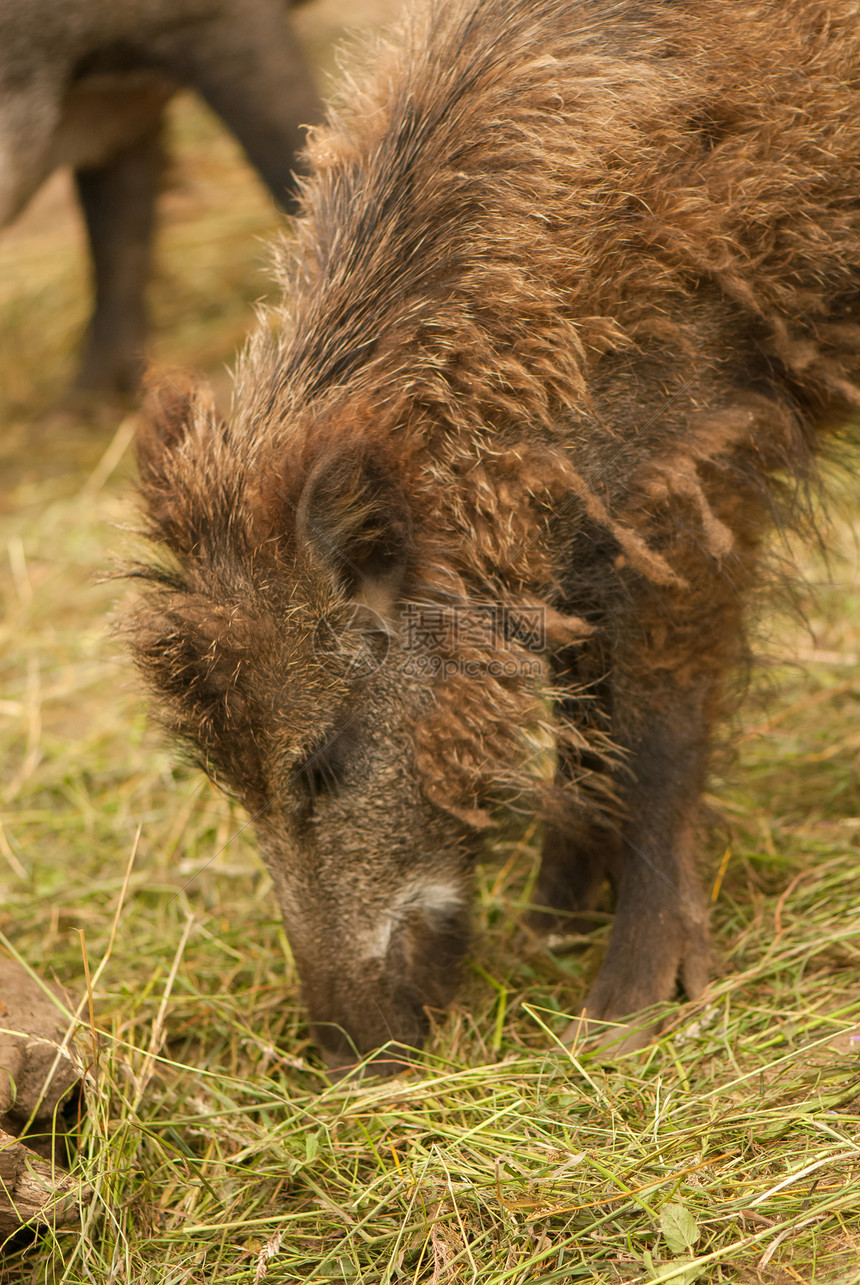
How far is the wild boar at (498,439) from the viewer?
2.36 meters

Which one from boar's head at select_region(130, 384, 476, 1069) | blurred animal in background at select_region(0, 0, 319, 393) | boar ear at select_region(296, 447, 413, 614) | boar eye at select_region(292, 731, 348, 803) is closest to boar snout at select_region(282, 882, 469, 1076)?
boar's head at select_region(130, 384, 476, 1069)

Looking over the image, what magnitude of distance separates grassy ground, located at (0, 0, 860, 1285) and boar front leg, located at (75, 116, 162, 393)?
9.90 ft

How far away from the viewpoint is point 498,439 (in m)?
2.40

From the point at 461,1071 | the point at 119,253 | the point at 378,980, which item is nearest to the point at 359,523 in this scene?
the point at 378,980

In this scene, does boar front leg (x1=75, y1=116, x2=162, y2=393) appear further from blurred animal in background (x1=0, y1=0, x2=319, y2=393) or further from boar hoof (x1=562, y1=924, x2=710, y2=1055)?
boar hoof (x1=562, y1=924, x2=710, y2=1055)

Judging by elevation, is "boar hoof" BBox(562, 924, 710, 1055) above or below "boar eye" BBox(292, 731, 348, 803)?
below

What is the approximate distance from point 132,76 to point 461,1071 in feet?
15.4

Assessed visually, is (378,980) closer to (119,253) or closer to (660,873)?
(660,873)

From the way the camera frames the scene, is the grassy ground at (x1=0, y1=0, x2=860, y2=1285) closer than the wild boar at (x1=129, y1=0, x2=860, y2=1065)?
Yes

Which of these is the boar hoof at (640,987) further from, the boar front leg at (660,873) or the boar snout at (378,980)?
the boar snout at (378,980)

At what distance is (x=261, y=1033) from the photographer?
111 inches

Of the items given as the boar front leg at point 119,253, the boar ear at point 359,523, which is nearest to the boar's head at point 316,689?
the boar ear at point 359,523

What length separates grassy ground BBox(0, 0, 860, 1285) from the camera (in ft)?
6.74

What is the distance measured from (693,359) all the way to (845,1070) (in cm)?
143
